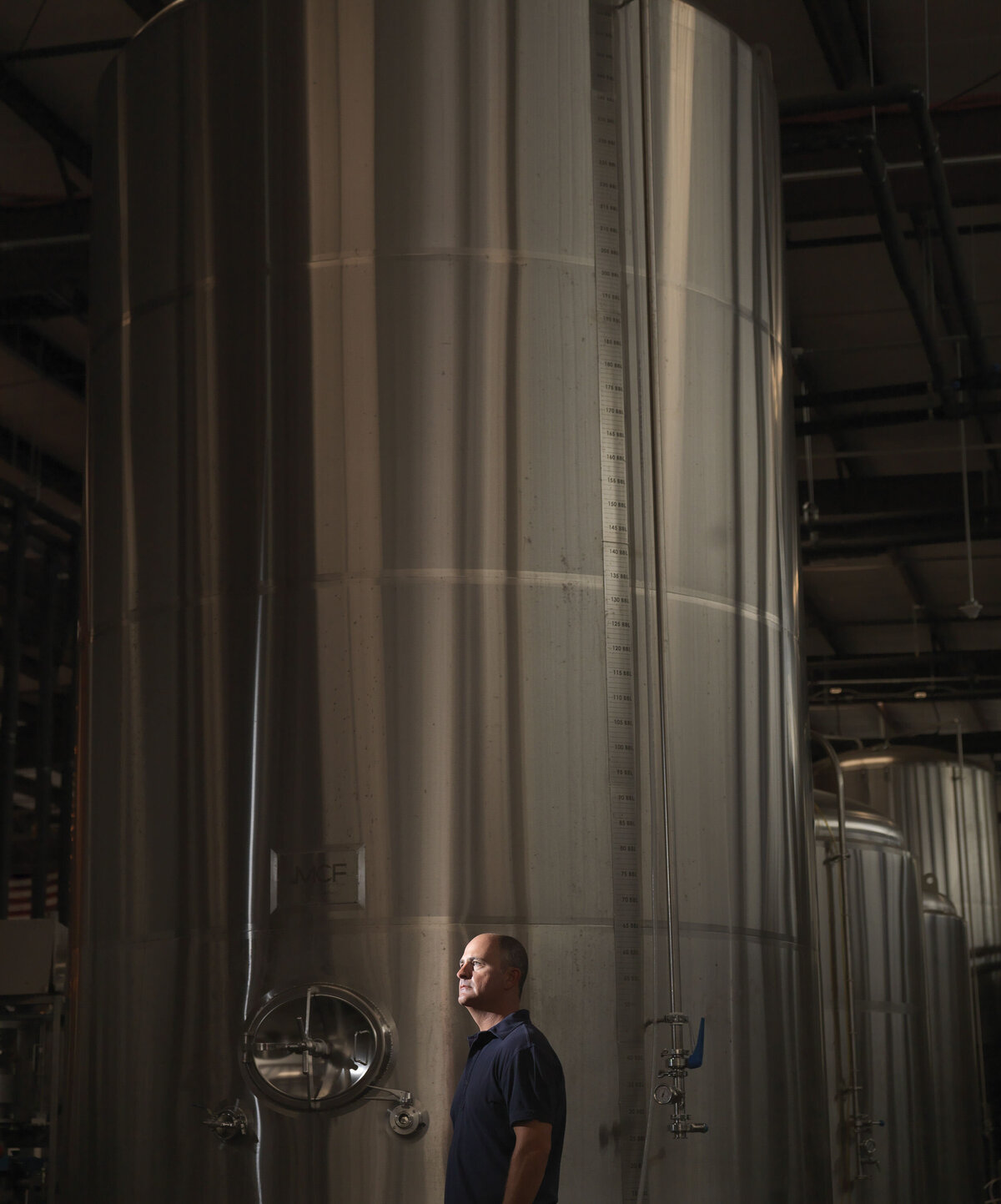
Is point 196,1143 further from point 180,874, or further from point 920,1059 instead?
point 920,1059

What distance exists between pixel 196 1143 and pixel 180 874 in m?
1.03

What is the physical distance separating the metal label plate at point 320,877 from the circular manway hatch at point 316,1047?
33cm

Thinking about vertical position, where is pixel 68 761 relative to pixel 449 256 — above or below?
below

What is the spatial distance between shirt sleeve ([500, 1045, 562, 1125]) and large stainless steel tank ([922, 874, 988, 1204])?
1158cm

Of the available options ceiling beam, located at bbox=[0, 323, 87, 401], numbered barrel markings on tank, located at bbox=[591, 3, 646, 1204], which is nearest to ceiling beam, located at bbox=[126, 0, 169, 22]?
ceiling beam, located at bbox=[0, 323, 87, 401]

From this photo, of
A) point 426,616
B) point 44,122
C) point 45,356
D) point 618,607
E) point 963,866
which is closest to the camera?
point 426,616

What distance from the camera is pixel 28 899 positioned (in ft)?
96.2

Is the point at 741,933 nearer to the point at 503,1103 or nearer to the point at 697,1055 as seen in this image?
the point at 697,1055

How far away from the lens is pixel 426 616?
21.1ft

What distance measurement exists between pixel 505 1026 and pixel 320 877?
1375 millimetres

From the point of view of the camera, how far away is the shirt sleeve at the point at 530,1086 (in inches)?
190

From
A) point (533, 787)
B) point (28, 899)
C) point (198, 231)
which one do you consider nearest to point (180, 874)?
point (533, 787)

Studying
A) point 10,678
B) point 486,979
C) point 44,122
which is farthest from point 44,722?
point 486,979

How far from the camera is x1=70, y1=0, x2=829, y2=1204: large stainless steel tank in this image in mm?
6184
